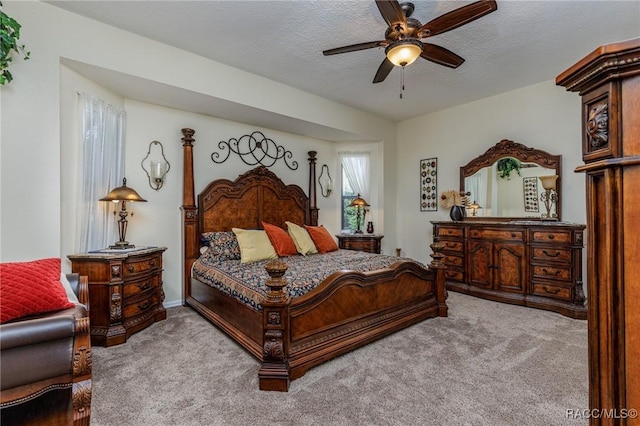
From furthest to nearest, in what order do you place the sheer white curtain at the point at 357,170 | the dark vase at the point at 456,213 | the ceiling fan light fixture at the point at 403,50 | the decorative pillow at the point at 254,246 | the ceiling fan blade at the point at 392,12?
the sheer white curtain at the point at 357,170 → the dark vase at the point at 456,213 → the decorative pillow at the point at 254,246 → the ceiling fan light fixture at the point at 403,50 → the ceiling fan blade at the point at 392,12

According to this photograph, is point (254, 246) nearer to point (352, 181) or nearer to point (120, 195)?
point (120, 195)

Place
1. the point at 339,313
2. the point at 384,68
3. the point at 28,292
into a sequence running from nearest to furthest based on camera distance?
the point at 28,292 → the point at 339,313 → the point at 384,68

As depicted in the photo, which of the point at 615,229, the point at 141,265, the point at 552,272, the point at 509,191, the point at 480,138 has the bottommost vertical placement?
the point at 552,272

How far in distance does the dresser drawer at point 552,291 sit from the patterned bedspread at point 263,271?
1841 mm

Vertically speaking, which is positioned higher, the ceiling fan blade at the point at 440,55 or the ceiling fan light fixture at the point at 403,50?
the ceiling fan blade at the point at 440,55

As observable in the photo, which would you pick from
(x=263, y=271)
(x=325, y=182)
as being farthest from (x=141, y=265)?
(x=325, y=182)

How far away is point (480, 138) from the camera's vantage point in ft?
14.6

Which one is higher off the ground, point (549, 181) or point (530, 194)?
point (549, 181)

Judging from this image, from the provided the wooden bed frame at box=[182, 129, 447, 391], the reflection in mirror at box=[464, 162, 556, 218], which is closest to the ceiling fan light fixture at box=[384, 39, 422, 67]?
the wooden bed frame at box=[182, 129, 447, 391]

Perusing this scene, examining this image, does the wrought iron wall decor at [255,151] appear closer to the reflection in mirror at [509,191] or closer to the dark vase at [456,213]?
the dark vase at [456,213]

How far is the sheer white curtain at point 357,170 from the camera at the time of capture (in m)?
5.43

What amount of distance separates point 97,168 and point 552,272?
5043mm

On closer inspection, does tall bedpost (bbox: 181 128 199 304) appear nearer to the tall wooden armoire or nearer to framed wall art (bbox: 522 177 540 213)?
the tall wooden armoire

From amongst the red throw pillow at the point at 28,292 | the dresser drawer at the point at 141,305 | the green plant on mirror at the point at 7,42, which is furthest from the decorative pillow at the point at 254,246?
the green plant on mirror at the point at 7,42
